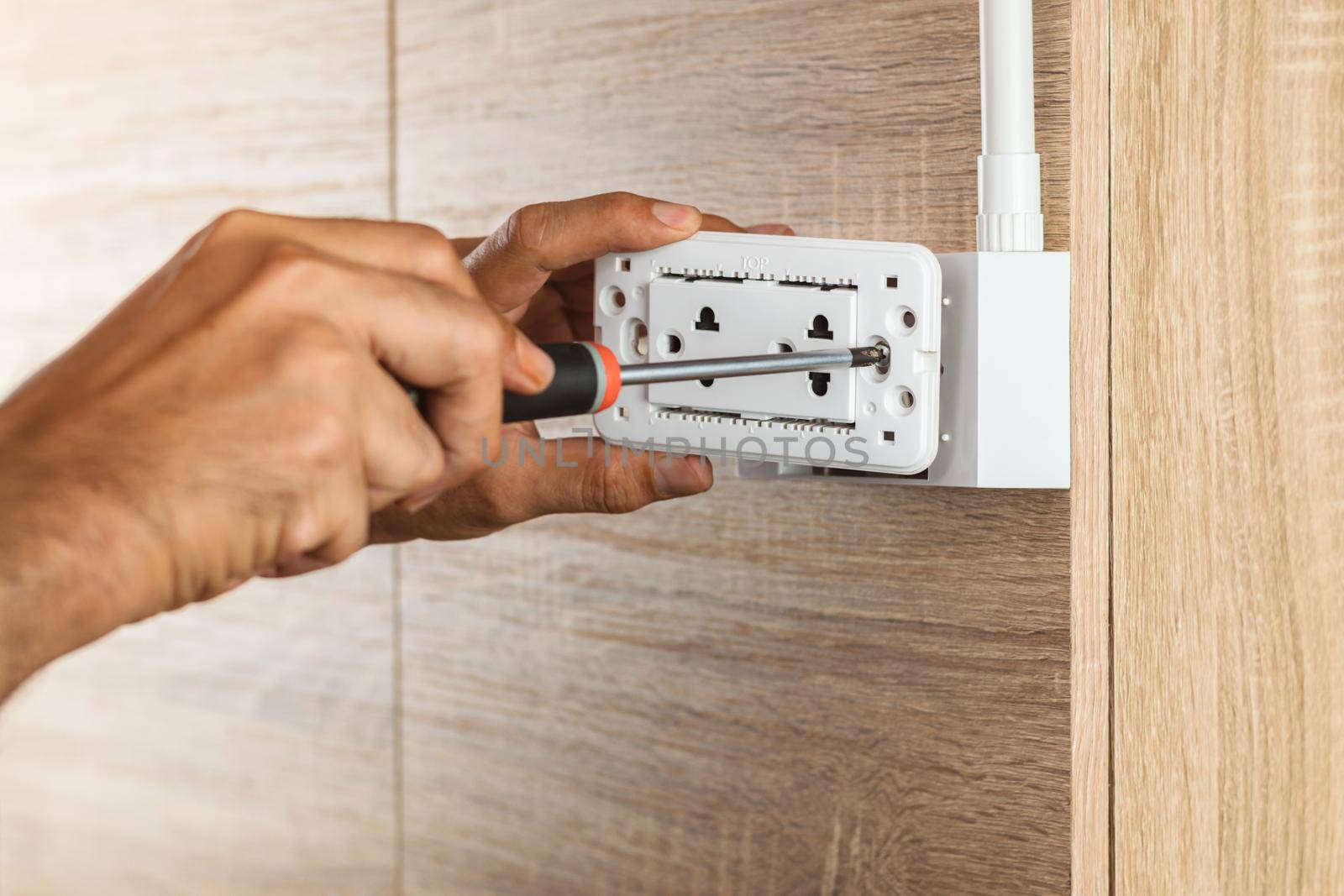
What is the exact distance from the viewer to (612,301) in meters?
0.47

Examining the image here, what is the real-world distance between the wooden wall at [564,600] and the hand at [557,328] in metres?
0.07

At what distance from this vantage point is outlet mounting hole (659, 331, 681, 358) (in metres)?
0.46

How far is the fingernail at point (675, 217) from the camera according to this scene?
1.45 ft

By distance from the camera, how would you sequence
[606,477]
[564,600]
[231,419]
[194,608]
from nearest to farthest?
[231,419] → [606,477] → [564,600] → [194,608]

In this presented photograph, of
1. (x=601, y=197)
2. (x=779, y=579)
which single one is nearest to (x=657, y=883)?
(x=779, y=579)

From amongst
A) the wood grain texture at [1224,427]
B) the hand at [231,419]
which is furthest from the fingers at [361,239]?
the wood grain texture at [1224,427]

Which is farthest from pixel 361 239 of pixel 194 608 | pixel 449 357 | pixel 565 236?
pixel 194 608

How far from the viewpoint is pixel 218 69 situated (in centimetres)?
78

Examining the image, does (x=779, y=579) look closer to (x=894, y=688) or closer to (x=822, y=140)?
(x=894, y=688)

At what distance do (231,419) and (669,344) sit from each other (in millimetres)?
212

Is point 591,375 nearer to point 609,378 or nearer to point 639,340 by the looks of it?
point 609,378

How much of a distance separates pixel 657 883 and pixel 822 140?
0.35 meters

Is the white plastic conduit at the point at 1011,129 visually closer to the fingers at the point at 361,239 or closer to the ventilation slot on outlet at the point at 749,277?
the ventilation slot on outlet at the point at 749,277

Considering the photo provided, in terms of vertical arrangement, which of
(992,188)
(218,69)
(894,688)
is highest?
(218,69)
